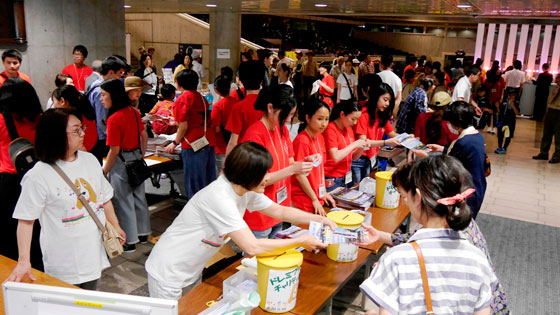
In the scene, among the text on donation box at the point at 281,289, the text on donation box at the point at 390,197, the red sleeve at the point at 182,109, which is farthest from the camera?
the red sleeve at the point at 182,109

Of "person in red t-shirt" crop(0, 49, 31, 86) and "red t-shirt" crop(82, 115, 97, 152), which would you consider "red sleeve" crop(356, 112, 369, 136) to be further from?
"person in red t-shirt" crop(0, 49, 31, 86)

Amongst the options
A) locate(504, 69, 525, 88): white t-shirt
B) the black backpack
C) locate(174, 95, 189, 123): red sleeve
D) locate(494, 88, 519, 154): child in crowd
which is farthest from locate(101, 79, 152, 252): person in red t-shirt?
locate(504, 69, 525, 88): white t-shirt

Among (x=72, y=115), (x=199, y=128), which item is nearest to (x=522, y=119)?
(x=199, y=128)

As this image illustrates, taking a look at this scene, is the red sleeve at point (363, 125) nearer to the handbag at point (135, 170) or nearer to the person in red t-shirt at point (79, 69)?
the handbag at point (135, 170)

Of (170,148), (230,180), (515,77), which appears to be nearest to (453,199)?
(230,180)

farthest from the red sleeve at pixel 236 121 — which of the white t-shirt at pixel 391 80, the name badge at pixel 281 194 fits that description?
the white t-shirt at pixel 391 80

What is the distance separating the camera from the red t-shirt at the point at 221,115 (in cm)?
457

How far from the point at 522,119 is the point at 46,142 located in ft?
44.9

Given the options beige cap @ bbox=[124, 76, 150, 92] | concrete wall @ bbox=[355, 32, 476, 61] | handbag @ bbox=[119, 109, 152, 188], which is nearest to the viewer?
handbag @ bbox=[119, 109, 152, 188]

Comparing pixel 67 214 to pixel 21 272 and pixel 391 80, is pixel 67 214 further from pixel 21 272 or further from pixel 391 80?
pixel 391 80

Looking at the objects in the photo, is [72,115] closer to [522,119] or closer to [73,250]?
[73,250]

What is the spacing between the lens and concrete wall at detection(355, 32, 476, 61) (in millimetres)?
23047

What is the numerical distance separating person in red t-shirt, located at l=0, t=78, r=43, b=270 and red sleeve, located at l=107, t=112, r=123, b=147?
69 cm

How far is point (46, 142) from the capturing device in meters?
2.14
